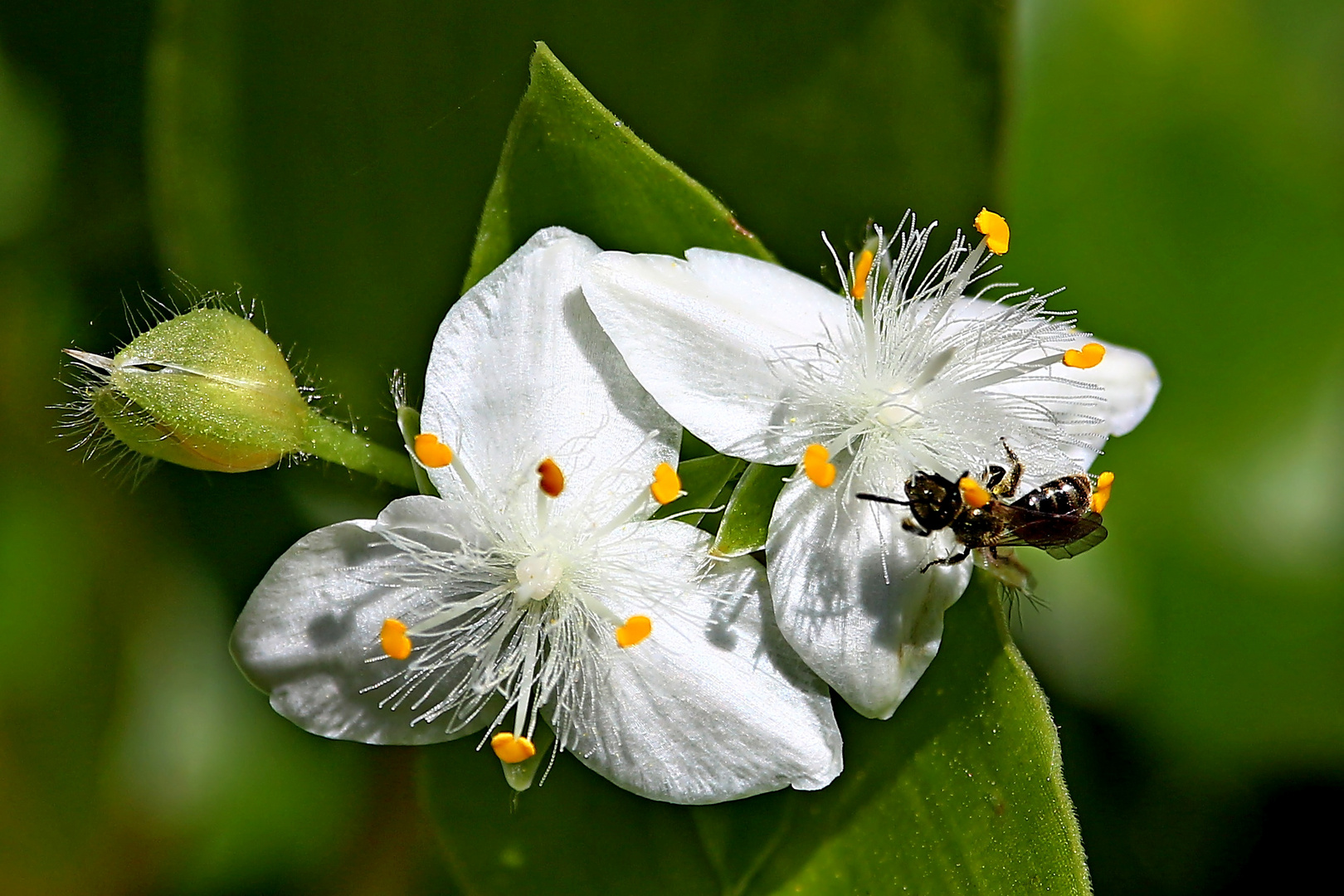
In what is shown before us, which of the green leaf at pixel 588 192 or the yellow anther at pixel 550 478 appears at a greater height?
the green leaf at pixel 588 192

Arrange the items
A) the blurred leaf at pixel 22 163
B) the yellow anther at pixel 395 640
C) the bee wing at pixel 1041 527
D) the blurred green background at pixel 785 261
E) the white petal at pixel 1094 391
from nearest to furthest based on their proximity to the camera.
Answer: the yellow anther at pixel 395 640 < the bee wing at pixel 1041 527 < the white petal at pixel 1094 391 < the blurred green background at pixel 785 261 < the blurred leaf at pixel 22 163

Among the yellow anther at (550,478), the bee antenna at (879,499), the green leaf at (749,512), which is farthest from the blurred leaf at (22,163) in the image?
the bee antenna at (879,499)

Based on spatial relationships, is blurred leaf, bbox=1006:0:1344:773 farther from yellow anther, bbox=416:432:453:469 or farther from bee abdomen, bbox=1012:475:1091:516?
yellow anther, bbox=416:432:453:469

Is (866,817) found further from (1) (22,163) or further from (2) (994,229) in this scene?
(1) (22,163)

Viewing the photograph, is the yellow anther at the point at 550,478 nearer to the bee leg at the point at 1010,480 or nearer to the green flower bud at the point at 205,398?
the green flower bud at the point at 205,398

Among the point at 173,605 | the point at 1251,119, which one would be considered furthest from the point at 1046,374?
the point at 173,605

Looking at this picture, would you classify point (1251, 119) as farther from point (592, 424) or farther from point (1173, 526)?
point (592, 424)

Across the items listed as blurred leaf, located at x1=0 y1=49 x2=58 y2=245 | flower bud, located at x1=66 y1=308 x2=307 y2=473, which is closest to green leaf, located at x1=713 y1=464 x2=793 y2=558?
flower bud, located at x1=66 y1=308 x2=307 y2=473

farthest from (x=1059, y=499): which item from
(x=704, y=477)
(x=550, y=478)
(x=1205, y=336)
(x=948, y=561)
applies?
(x=1205, y=336)

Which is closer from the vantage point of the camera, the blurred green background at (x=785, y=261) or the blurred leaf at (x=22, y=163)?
the blurred green background at (x=785, y=261)
